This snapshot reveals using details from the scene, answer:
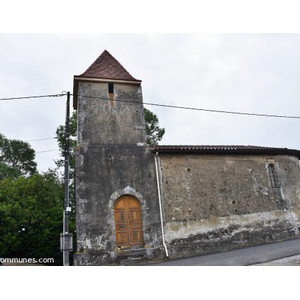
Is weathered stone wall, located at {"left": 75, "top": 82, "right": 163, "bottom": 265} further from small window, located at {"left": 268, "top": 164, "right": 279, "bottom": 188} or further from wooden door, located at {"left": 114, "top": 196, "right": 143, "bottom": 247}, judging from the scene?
small window, located at {"left": 268, "top": 164, "right": 279, "bottom": 188}

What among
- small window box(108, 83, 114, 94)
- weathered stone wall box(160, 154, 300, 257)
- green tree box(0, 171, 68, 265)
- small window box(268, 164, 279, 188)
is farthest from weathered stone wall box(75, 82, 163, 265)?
small window box(268, 164, 279, 188)

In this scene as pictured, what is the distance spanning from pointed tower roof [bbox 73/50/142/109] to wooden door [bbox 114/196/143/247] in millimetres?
5781

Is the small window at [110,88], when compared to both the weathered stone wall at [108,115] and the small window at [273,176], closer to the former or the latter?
the weathered stone wall at [108,115]

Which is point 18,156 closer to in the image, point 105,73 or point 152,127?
point 152,127

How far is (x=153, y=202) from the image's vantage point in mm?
11797

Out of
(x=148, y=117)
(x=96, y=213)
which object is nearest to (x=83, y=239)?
(x=96, y=213)

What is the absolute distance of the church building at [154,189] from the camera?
36.4 ft

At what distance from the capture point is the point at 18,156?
30812 mm

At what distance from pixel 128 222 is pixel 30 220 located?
7559mm

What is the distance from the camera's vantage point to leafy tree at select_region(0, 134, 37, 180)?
30.3 metres

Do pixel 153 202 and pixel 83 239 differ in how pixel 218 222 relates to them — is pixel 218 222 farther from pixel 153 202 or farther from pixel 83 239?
pixel 83 239

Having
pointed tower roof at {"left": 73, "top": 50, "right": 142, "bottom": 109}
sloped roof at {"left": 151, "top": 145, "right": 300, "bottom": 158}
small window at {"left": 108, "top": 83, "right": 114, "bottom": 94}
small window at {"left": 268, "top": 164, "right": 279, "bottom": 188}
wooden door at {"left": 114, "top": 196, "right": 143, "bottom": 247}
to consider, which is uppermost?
pointed tower roof at {"left": 73, "top": 50, "right": 142, "bottom": 109}

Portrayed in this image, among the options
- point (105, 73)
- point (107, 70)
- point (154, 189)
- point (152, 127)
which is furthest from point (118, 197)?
point (152, 127)

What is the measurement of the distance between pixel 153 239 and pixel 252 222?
4.87m
